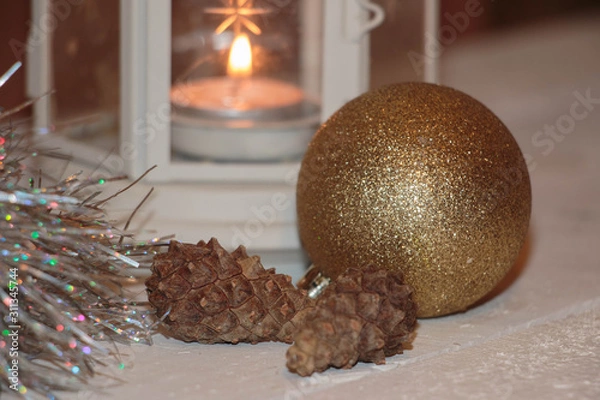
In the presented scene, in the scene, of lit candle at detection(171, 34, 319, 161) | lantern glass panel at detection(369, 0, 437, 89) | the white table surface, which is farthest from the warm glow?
the white table surface

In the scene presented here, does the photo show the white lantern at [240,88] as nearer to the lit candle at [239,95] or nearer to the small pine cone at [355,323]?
the lit candle at [239,95]

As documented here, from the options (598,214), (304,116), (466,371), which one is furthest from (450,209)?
(598,214)

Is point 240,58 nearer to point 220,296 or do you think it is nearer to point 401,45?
point 401,45

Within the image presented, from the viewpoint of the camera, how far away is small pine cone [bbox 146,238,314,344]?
0.55 m

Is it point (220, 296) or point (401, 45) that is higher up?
point (401, 45)

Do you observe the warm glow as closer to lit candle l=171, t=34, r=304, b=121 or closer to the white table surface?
lit candle l=171, t=34, r=304, b=121

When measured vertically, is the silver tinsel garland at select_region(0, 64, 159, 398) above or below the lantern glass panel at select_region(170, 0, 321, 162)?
below

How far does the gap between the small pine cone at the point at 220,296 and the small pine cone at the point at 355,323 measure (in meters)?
0.05

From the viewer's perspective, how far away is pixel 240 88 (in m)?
0.74

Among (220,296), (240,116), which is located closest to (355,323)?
(220,296)

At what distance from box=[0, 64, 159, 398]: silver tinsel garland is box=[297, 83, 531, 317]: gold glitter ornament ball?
0.15 metres

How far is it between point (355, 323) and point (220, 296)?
3.7 inches

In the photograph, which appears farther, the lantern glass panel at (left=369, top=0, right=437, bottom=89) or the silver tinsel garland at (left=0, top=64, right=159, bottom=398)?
the lantern glass panel at (left=369, top=0, right=437, bottom=89)

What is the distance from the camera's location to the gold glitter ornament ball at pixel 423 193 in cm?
57
